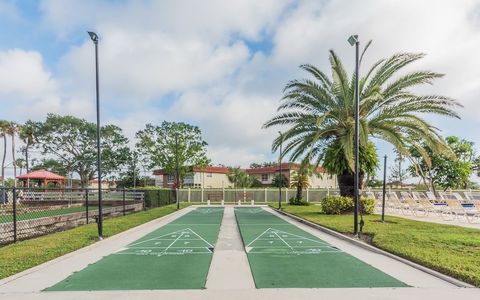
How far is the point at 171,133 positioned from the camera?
154 feet

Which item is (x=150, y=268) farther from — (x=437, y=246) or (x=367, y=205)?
(x=367, y=205)

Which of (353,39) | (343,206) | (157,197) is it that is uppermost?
(353,39)

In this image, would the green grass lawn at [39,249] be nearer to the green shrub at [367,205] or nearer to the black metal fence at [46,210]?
the black metal fence at [46,210]

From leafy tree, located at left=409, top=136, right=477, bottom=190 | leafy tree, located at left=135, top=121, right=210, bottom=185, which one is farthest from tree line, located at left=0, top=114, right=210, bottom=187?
leafy tree, located at left=409, top=136, right=477, bottom=190

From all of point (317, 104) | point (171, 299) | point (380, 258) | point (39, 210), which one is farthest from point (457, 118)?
point (39, 210)

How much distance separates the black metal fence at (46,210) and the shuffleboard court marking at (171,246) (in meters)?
2.88

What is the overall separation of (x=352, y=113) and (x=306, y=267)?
12846 mm

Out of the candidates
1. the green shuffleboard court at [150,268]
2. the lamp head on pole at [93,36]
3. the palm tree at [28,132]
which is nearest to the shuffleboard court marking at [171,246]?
the green shuffleboard court at [150,268]

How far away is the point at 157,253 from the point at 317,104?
12.9 m

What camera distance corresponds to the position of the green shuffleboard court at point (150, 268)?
20.1ft

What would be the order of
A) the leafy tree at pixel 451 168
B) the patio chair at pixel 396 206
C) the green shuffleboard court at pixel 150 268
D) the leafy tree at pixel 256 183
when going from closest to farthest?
the green shuffleboard court at pixel 150 268
the patio chair at pixel 396 206
the leafy tree at pixel 451 168
the leafy tree at pixel 256 183

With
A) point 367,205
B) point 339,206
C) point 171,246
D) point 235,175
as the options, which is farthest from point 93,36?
point 235,175

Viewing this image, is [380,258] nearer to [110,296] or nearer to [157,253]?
[157,253]

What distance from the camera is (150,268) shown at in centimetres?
737
